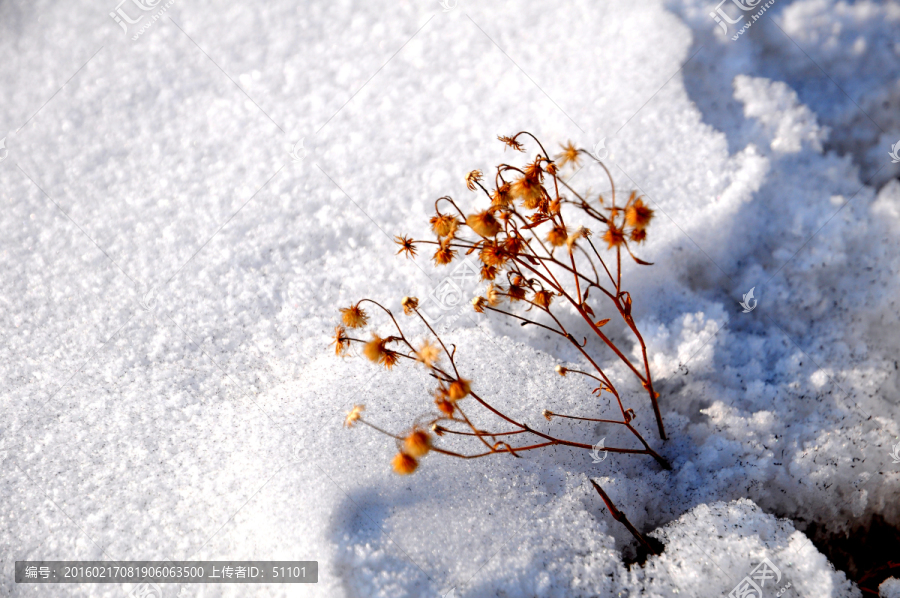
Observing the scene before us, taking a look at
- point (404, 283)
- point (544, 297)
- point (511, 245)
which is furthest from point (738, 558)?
point (404, 283)

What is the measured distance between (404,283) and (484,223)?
2.10 feet

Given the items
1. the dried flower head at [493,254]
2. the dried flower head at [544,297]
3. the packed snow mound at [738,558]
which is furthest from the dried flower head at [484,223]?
the packed snow mound at [738,558]

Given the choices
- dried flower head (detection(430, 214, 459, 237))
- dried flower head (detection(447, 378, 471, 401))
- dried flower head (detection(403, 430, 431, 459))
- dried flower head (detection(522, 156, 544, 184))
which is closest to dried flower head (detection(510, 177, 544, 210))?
dried flower head (detection(522, 156, 544, 184))

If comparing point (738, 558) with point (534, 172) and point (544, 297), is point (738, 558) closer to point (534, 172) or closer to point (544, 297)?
point (544, 297)

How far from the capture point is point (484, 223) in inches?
36.4

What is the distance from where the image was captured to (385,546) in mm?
1108

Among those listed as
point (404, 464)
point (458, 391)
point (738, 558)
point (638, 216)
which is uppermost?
point (638, 216)

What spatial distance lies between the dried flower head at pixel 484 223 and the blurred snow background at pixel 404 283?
0.52 m

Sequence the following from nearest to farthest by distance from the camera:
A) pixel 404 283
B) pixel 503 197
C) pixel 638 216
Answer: pixel 638 216 → pixel 503 197 → pixel 404 283

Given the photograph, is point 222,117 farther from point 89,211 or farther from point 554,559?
point 554,559

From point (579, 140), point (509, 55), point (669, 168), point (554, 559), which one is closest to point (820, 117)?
point (669, 168)

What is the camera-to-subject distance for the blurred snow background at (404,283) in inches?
46.1

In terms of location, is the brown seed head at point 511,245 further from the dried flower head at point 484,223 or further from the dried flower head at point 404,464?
the dried flower head at point 404,464

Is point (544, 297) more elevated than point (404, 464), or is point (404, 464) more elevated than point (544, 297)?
→ point (544, 297)
